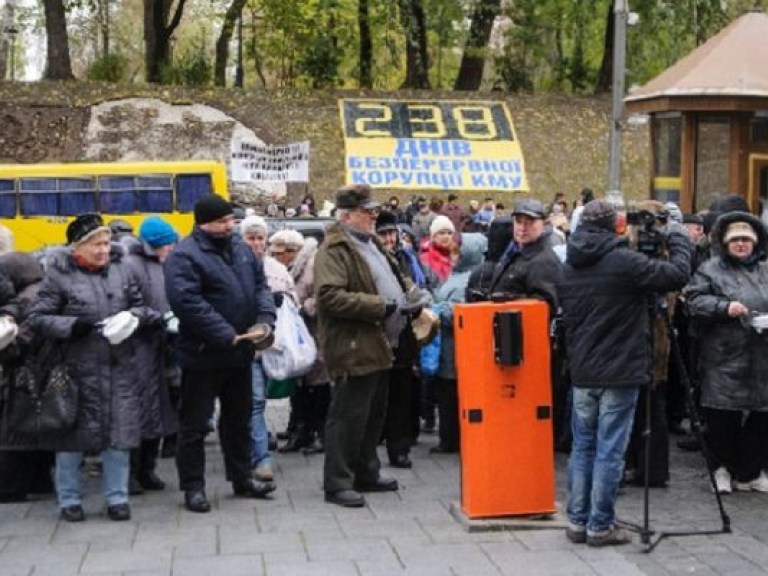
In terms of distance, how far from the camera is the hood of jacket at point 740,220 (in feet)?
26.0

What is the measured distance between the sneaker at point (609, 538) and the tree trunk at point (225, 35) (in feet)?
105

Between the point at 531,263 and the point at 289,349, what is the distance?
180cm

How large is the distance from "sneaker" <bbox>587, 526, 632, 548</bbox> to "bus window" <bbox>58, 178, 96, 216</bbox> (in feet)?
68.2

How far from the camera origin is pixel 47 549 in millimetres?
6773

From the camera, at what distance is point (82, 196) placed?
26.0 m

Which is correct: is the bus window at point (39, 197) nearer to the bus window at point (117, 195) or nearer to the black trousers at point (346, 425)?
the bus window at point (117, 195)

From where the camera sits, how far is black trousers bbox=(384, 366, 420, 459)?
8992 millimetres

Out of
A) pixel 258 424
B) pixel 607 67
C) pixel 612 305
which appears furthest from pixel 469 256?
pixel 607 67

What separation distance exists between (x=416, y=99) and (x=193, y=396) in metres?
28.0

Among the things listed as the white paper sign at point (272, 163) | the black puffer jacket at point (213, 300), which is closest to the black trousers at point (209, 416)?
the black puffer jacket at point (213, 300)

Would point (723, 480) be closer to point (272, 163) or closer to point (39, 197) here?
point (39, 197)

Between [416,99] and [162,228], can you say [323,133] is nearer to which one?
[416,99]

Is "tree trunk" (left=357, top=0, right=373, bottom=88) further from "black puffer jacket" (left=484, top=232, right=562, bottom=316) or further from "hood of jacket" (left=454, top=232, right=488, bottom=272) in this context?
"black puffer jacket" (left=484, top=232, right=562, bottom=316)

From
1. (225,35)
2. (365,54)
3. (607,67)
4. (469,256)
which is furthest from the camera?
(225,35)
